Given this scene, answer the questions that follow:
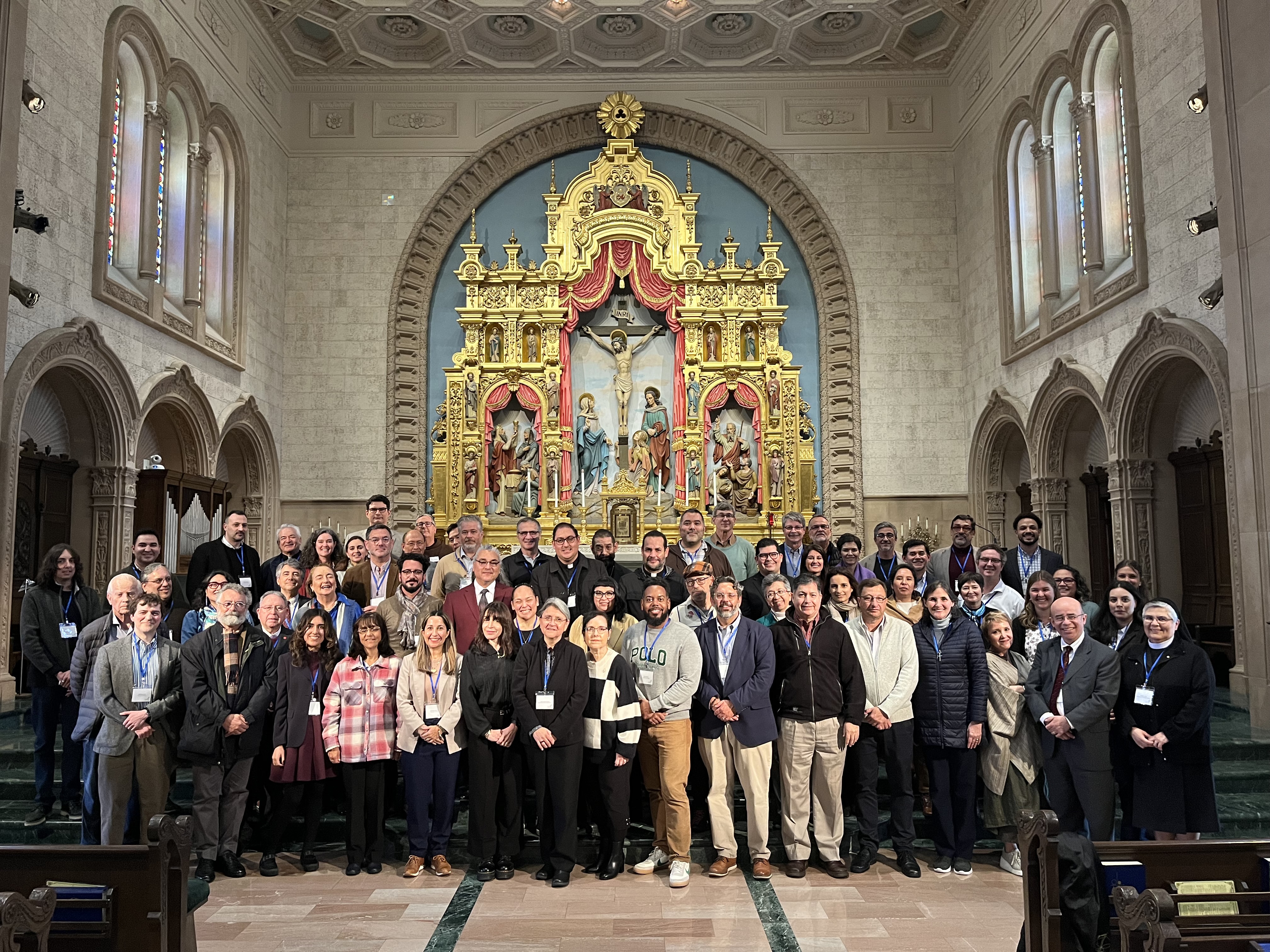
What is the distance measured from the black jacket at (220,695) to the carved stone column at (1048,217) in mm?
10215

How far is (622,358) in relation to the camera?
1522cm

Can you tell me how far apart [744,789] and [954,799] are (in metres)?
1.30

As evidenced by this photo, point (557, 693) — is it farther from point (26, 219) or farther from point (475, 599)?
point (26, 219)

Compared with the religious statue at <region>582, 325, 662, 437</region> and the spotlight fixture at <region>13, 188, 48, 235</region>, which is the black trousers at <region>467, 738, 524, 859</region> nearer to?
the spotlight fixture at <region>13, 188, 48, 235</region>

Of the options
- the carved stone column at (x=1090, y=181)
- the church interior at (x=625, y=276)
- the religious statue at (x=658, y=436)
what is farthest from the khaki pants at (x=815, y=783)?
the religious statue at (x=658, y=436)

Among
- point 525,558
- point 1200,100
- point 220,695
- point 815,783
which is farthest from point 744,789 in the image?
point 1200,100

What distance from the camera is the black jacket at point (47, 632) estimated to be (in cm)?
630

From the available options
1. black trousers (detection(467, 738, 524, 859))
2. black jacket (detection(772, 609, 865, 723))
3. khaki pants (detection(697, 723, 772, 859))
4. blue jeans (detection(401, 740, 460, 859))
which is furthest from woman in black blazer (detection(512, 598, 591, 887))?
black jacket (detection(772, 609, 865, 723))

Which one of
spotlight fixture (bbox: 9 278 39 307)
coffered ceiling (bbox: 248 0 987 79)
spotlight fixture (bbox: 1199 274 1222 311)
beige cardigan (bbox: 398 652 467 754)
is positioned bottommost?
beige cardigan (bbox: 398 652 467 754)

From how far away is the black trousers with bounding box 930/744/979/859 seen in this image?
593cm

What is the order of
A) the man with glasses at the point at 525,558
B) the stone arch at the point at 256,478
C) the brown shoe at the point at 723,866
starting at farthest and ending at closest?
the stone arch at the point at 256,478 < the man with glasses at the point at 525,558 < the brown shoe at the point at 723,866

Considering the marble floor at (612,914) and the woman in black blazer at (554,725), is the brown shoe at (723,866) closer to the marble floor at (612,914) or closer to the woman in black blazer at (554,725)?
the marble floor at (612,914)

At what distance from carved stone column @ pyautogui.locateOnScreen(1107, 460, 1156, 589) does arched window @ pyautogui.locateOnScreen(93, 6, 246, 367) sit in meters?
10.8

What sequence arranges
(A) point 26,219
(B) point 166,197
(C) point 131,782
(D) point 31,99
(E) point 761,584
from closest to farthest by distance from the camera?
(C) point 131,782
(E) point 761,584
(A) point 26,219
(D) point 31,99
(B) point 166,197
